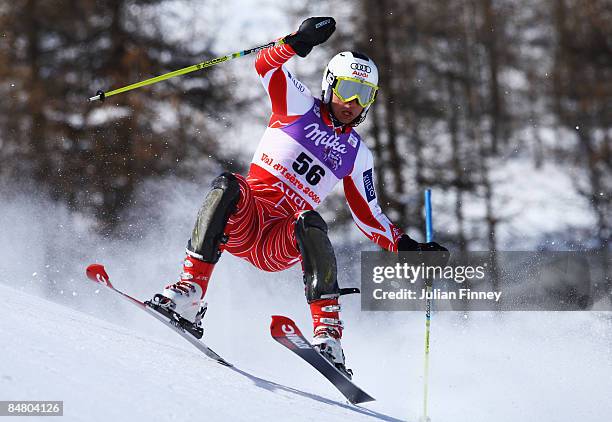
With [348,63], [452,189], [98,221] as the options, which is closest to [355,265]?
[452,189]

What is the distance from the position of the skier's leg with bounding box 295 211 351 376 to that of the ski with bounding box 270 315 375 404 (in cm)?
13

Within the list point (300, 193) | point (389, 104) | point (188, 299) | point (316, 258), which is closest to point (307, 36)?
point (300, 193)

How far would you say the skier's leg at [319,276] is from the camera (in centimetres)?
425

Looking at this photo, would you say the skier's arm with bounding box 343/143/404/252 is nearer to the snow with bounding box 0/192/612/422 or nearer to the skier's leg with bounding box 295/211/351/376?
the skier's leg with bounding box 295/211/351/376

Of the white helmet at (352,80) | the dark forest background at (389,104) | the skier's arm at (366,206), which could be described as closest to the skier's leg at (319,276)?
the skier's arm at (366,206)

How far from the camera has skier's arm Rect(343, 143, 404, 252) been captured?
502 centimetres

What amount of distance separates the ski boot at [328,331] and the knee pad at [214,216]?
0.61 meters

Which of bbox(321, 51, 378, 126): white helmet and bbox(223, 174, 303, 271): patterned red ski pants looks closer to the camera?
bbox(223, 174, 303, 271): patterned red ski pants

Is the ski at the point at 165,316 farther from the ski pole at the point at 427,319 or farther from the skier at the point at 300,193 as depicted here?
the ski pole at the point at 427,319

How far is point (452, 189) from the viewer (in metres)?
17.0

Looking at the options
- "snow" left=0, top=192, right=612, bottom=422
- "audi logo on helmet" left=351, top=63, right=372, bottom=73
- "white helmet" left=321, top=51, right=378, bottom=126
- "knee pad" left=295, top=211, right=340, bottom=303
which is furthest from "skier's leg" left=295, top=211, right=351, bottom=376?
"audi logo on helmet" left=351, top=63, right=372, bottom=73

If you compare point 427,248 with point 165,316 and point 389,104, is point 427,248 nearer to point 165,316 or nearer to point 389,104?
point 165,316

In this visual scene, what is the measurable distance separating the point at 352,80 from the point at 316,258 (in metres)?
1.17

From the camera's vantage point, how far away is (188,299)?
429 centimetres
